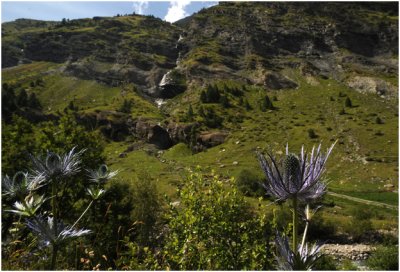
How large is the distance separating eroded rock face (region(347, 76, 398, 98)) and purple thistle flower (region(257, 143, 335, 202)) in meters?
169

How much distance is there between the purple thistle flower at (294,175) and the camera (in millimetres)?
3719

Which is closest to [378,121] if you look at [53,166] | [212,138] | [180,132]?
[212,138]

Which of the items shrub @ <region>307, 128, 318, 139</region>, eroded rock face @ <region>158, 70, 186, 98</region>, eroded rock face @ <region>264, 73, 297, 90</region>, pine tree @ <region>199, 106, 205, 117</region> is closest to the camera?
shrub @ <region>307, 128, 318, 139</region>

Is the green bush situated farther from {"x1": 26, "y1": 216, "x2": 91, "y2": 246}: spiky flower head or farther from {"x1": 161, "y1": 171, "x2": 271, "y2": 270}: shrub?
{"x1": 26, "y1": 216, "x2": 91, "y2": 246}: spiky flower head

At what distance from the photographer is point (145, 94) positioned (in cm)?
19000

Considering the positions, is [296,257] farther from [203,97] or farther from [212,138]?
[203,97]

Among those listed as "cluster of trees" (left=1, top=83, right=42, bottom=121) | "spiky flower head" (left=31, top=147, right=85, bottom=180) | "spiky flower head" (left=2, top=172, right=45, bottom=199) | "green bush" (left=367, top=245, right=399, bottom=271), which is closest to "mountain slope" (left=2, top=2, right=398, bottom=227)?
"cluster of trees" (left=1, top=83, right=42, bottom=121)

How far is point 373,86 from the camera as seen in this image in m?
164

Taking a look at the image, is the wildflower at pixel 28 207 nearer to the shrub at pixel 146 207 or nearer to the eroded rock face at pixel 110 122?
the shrub at pixel 146 207

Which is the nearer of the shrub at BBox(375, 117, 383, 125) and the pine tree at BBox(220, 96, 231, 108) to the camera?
the shrub at BBox(375, 117, 383, 125)

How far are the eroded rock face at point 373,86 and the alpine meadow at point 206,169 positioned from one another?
2.62 ft

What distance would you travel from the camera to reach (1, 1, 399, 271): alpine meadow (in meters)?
4.95

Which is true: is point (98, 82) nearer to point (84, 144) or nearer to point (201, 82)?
point (201, 82)

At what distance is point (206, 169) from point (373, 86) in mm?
113414
